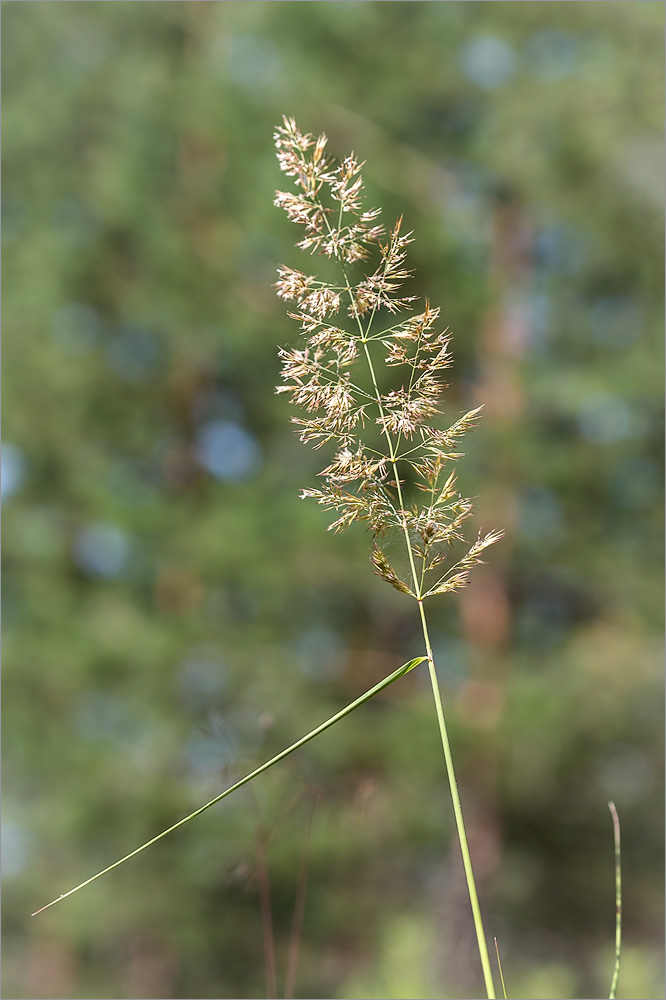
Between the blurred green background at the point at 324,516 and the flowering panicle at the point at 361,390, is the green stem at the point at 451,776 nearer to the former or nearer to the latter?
the flowering panicle at the point at 361,390

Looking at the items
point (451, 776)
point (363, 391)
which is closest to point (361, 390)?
point (363, 391)

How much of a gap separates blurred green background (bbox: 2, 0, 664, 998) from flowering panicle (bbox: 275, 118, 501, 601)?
444 cm

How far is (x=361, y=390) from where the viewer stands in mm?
549

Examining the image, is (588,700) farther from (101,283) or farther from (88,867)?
(101,283)

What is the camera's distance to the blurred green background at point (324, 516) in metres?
5.32

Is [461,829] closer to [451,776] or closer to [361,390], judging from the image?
[451,776]

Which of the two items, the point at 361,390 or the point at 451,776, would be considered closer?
the point at 451,776

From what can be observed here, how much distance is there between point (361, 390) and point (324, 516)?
4311 mm

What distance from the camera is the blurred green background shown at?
5.32m

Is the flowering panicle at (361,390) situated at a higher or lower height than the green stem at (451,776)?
higher

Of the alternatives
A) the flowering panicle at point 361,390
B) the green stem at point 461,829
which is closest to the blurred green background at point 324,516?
the flowering panicle at point 361,390

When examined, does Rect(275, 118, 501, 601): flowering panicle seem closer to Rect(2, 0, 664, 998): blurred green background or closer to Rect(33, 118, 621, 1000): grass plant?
Rect(33, 118, 621, 1000): grass plant

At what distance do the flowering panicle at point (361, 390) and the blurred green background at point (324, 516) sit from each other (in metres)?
4.44

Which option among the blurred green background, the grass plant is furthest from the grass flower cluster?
the blurred green background
